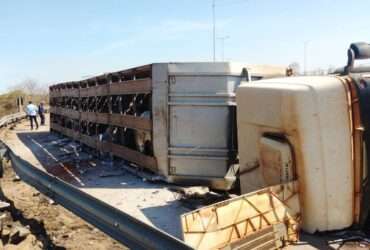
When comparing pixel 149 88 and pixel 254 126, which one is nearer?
pixel 254 126

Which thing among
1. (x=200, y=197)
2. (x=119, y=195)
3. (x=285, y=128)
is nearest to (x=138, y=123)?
(x=119, y=195)

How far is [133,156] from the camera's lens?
852 cm

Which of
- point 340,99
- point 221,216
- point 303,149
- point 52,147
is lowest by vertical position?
point 52,147

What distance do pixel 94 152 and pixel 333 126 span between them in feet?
27.2

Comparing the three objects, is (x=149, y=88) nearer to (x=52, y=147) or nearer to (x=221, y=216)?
(x=221, y=216)

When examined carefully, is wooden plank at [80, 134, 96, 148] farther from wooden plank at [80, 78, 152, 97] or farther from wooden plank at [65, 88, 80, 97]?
wooden plank at [65, 88, 80, 97]

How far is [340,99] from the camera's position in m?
3.74

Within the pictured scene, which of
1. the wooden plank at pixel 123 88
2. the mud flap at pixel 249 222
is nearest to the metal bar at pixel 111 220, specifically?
the mud flap at pixel 249 222

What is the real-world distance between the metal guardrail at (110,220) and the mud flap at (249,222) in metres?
0.22

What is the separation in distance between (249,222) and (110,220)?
1.12 metres

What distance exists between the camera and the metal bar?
122 inches

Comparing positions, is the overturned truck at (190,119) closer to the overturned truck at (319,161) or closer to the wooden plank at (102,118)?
the wooden plank at (102,118)

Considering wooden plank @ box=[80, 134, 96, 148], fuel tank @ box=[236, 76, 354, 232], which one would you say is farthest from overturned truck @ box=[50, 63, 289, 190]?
wooden plank @ box=[80, 134, 96, 148]

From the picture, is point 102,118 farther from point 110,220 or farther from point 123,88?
point 110,220
